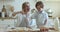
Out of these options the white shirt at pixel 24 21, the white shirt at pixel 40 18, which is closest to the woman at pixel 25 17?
the white shirt at pixel 24 21

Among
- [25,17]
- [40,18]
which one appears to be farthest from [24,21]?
[40,18]

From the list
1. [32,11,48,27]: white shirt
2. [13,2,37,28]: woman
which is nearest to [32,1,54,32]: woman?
[32,11,48,27]: white shirt

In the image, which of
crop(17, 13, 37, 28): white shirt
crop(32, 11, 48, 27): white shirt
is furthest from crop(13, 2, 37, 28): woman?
crop(32, 11, 48, 27): white shirt

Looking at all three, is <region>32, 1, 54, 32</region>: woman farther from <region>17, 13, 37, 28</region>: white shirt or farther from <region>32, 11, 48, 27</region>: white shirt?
<region>17, 13, 37, 28</region>: white shirt

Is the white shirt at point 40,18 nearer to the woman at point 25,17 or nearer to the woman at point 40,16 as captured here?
the woman at point 40,16

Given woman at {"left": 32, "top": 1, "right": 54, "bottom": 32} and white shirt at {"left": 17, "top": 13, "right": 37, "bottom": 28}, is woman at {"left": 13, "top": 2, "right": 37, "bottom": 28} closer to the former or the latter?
white shirt at {"left": 17, "top": 13, "right": 37, "bottom": 28}

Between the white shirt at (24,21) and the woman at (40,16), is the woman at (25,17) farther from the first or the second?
the woman at (40,16)

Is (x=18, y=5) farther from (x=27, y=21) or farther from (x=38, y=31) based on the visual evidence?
(x=38, y=31)

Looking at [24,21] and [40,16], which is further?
[40,16]

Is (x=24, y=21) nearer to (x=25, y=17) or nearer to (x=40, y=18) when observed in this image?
(x=25, y=17)

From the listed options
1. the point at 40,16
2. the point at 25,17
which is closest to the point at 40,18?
the point at 40,16

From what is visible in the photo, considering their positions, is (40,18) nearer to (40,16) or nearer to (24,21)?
(40,16)

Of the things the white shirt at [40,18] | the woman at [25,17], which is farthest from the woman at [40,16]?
the woman at [25,17]

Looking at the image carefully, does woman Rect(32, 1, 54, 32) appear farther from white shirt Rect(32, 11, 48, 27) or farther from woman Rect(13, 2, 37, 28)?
woman Rect(13, 2, 37, 28)
